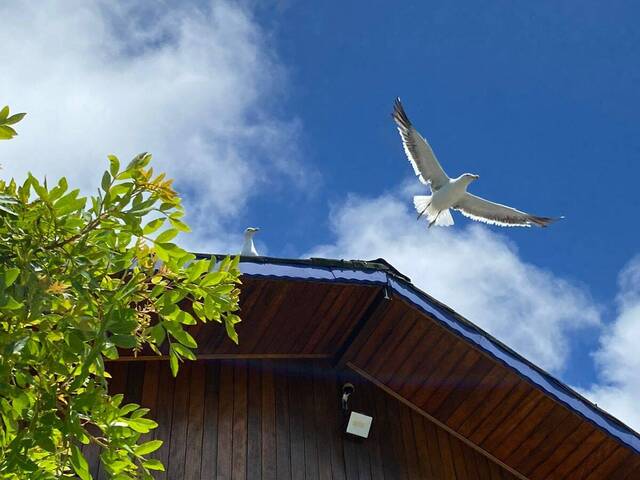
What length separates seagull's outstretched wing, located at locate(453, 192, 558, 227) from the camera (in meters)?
10.4

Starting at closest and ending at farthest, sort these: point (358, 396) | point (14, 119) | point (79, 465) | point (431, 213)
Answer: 1. point (79, 465)
2. point (14, 119)
3. point (358, 396)
4. point (431, 213)

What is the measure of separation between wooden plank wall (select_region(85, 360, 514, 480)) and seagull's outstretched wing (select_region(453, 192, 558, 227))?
504 cm

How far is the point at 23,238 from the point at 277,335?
3.25 metres

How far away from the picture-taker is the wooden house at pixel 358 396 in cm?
525

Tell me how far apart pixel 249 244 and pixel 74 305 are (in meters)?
4.98

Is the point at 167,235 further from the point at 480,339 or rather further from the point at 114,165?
the point at 480,339

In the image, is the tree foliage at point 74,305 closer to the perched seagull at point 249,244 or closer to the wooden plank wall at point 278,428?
the wooden plank wall at point 278,428

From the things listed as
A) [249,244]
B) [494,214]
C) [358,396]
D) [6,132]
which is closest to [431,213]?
[494,214]

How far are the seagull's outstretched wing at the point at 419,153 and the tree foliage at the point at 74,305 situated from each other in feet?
24.4

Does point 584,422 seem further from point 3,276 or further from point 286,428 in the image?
point 3,276

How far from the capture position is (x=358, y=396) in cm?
606

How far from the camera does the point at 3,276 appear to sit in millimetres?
2414

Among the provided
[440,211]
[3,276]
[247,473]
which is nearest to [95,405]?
[3,276]

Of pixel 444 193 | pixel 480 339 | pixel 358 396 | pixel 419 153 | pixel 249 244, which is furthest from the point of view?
pixel 444 193
